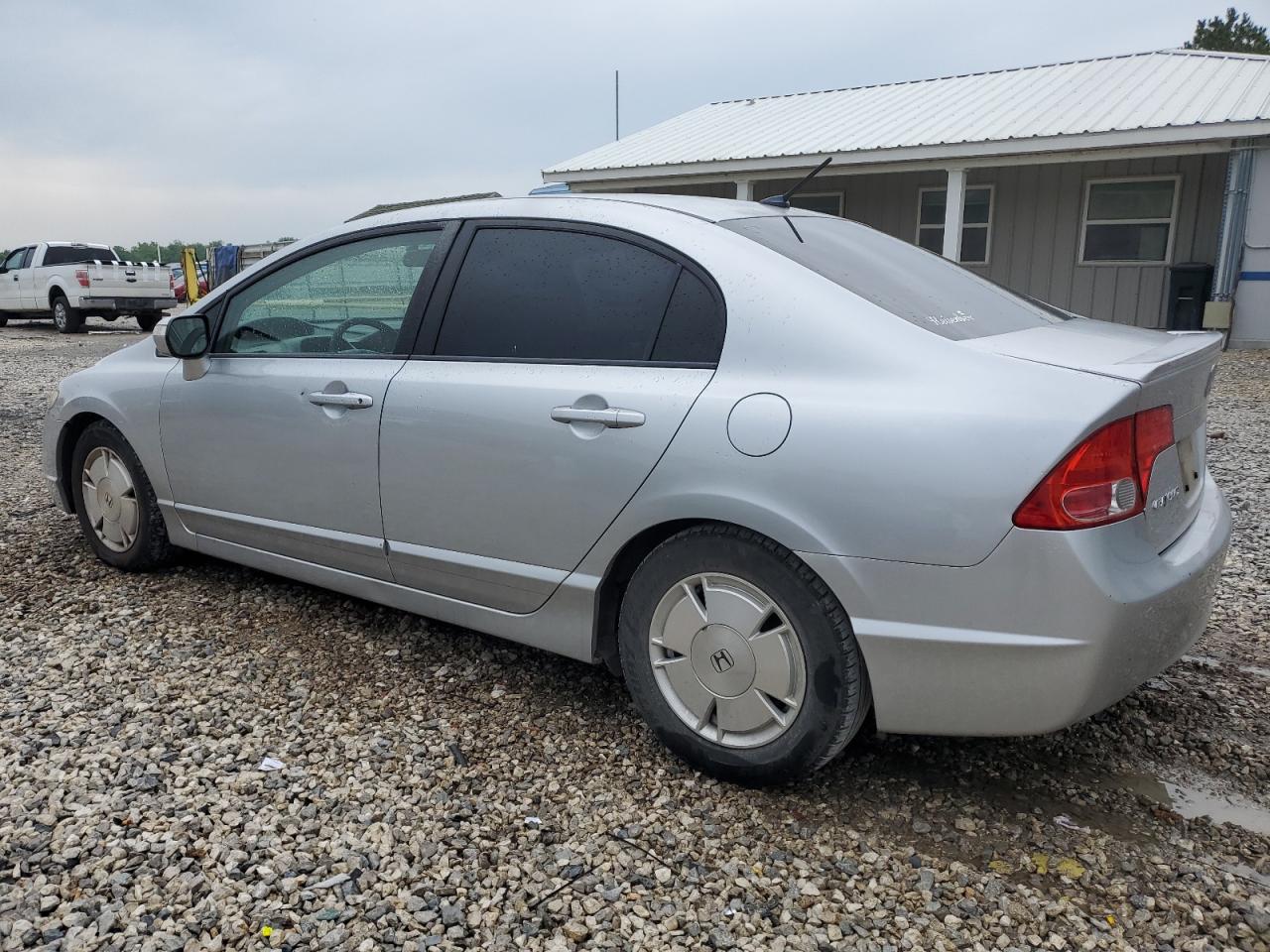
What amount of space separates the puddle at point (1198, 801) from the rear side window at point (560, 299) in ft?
5.42

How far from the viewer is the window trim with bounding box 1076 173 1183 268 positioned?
45.6ft

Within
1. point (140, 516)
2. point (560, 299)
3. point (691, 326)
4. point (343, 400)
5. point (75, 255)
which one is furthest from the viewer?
point (75, 255)

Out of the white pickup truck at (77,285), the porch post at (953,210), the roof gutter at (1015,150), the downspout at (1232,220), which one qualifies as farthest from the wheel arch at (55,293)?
the downspout at (1232,220)

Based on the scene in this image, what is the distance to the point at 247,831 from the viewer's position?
244 centimetres

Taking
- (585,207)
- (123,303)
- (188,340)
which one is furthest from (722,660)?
(123,303)

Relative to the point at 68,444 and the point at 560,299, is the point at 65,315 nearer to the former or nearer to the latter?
the point at 68,444

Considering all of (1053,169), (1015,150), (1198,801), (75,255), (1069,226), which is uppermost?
(1015,150)

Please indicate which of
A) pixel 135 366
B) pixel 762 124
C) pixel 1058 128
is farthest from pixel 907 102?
pixel 135 366

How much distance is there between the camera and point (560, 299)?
2.92 m

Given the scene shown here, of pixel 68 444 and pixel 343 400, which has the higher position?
pixel 343 400

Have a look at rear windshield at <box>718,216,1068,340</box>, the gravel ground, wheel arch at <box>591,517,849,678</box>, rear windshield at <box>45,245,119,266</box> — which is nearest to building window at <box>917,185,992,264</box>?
rear windshield at <box>718,216,1068,340</box>

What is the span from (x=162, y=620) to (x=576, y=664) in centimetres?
162

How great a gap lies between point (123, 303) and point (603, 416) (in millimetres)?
19646

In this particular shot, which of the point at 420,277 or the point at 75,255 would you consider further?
the point at 75,255
